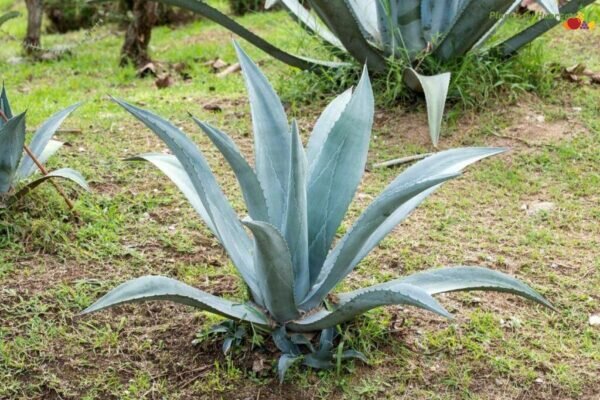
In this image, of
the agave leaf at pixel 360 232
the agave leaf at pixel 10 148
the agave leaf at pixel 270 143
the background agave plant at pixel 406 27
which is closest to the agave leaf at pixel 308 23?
the background agave plant at pixel 406 27

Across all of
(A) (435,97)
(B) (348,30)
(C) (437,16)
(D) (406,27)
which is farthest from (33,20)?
(A) (435,97)

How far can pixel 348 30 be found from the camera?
4.00m

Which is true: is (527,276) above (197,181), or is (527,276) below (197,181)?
below

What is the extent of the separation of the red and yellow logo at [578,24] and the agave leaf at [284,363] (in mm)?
3290

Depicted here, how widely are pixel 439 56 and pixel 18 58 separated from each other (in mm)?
4021

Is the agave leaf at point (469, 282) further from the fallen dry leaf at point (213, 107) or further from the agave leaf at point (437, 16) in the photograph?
the fallen dry leaf at point (213, 107)

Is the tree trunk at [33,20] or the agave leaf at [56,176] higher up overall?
the agave leaf at [56,176]

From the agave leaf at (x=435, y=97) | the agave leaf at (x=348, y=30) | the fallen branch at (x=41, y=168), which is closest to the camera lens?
the fallen branch at (x=41, y=168)

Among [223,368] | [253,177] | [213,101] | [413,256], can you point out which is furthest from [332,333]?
[213,101]

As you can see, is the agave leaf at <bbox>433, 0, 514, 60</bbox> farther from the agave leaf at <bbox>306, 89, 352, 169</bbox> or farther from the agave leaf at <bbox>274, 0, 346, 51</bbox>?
the agave leaf at <bbox>306, 89, 352, 169</bbox>

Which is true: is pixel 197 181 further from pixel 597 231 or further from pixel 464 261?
pixel 597 231

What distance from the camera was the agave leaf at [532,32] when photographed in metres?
4.02

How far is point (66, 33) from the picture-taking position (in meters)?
8.88

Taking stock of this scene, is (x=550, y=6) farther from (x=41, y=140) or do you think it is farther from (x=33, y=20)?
(x=33, y=20)
